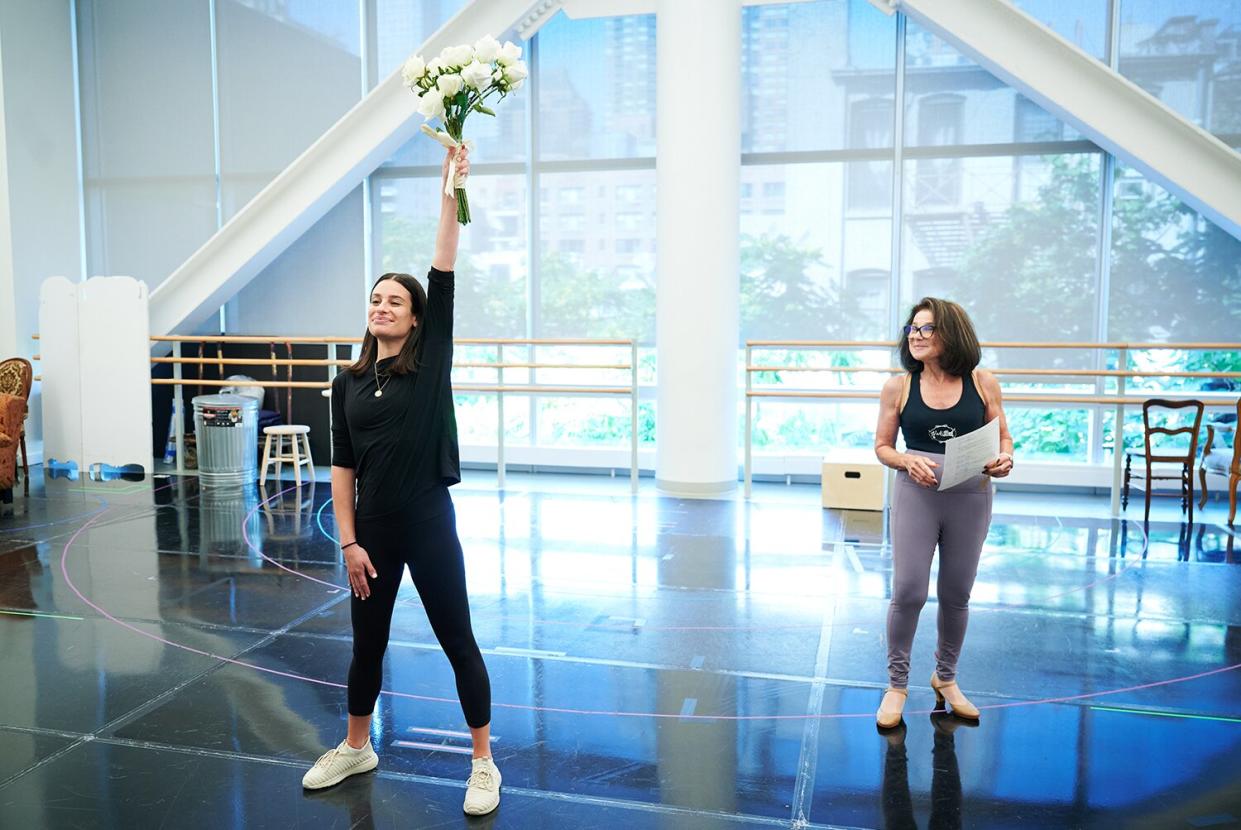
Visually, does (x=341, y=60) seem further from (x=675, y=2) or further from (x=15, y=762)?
(x=15, y=762)

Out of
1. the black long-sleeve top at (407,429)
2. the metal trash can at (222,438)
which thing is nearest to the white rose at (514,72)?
the black long-sleeve top at (407,429)

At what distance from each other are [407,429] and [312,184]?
6.88 meters

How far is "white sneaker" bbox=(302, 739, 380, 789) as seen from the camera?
119 inches

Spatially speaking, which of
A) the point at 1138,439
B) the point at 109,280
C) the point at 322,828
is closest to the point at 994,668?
the point at 322,828

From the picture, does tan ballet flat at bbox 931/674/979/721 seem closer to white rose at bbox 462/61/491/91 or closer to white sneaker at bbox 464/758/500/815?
white sneaker at bbox 464/758/500/815

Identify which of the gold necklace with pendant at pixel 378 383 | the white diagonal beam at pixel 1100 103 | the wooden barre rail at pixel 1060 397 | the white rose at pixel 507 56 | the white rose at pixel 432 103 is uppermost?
the white diagonal beam at pixel 1100 103

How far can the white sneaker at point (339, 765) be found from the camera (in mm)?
3025

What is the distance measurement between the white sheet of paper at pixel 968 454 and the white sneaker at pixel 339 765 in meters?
2.04

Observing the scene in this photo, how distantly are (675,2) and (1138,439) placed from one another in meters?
5.24

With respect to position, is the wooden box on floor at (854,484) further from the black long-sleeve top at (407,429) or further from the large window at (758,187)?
the black long-sleeve top at (407,429)

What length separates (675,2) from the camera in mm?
7688

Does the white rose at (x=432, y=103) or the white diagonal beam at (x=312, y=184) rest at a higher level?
the white diagonal beam at (x=312, y=184)

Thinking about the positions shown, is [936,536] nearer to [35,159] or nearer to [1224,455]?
[1224,455]

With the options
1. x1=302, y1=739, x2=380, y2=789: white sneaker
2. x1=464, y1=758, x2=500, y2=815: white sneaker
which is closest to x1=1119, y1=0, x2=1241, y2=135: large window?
x1=464, y1=758, x2=500, y2=815: white sneaker
